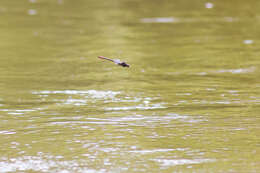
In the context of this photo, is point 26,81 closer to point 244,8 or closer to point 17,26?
point 17,26

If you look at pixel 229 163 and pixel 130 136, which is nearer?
pixel 229 163

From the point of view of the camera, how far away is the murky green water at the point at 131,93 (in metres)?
4.88

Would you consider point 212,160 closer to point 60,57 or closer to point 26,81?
point 26,81

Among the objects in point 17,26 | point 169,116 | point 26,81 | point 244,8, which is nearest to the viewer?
point 169,116

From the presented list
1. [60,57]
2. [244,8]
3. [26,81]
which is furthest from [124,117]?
[244,8]

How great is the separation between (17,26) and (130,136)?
7.20 meters

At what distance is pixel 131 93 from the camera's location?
23.2 ft

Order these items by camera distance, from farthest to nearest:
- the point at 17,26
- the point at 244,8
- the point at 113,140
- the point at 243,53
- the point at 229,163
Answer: the point at 244,8 < the point at 17,26 < the point at 243,53 < the point at 113,140 < the point at 229,163

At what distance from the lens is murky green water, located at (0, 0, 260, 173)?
4.88 m

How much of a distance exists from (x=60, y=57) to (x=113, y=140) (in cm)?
410

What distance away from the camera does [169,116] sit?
5.98m

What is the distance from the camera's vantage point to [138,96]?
6902mm

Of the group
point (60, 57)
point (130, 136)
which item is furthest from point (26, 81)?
point (130, 136)

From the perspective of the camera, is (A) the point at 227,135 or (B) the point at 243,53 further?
(B) the point at 243,53
